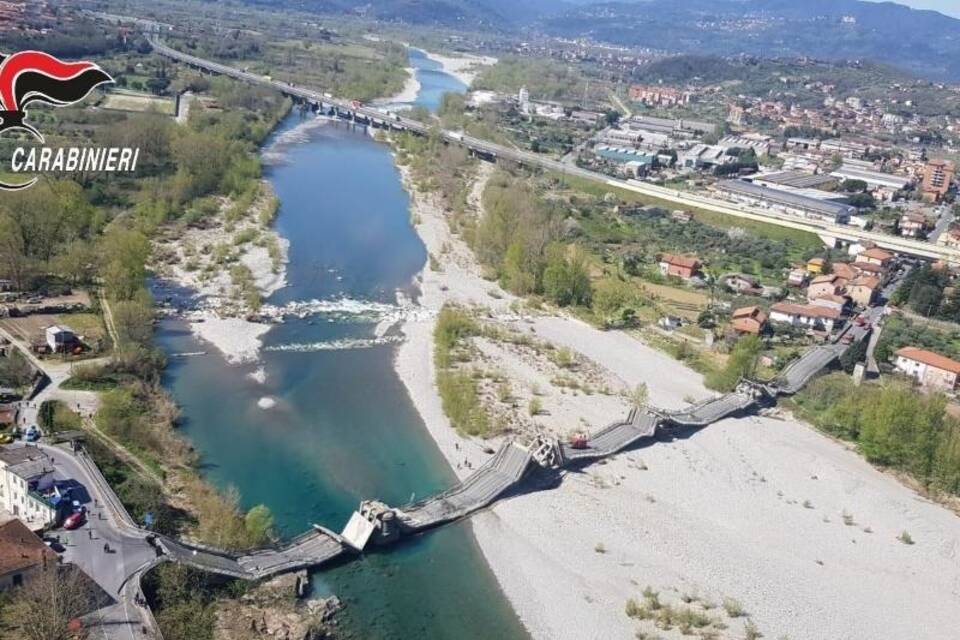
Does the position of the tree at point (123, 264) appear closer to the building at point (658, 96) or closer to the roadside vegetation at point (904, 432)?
the roadside vegetation at point (904, 432)

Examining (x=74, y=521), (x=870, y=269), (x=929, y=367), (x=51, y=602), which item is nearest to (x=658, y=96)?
(x=870, y=269)

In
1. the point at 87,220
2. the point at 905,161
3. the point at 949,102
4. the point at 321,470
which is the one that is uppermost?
the point at 949,102

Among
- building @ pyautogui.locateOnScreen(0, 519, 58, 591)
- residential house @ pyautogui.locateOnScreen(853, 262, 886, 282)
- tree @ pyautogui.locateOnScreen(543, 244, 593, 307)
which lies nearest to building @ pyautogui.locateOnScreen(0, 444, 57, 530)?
building @ pyautogui.locateOnScreen(0, 519, 58, 591)

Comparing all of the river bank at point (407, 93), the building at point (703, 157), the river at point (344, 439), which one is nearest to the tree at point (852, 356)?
the river at point (344, 439)

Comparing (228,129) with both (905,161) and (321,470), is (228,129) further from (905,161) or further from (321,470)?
(905,161)

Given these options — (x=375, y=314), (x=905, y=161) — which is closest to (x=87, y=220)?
(x=375, y=314)

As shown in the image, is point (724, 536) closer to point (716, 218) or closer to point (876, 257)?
point (876, 257)
